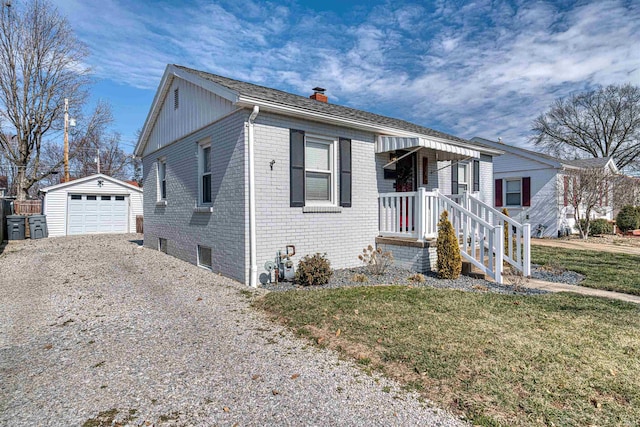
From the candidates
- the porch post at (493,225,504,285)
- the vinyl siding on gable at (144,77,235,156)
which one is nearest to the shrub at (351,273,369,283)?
the porch post at (493,225,504,285)

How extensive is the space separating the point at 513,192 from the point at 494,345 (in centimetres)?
1718

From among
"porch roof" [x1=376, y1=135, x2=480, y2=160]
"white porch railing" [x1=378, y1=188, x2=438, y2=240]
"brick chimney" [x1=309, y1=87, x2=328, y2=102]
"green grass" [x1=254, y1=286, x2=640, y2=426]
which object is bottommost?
"green grass" [x1=254, y1=286, x2=640, y2=426]

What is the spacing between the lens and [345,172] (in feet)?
25.4

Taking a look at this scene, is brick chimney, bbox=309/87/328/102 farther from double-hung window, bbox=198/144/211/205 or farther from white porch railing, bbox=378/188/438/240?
white porch railing, bbox=378/188/438/240

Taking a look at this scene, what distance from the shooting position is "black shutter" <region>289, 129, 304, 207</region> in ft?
22.7

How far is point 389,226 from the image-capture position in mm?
8273

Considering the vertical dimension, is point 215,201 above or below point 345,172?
below

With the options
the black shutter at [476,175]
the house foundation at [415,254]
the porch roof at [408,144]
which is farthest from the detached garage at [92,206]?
the black shutter at [476,175]

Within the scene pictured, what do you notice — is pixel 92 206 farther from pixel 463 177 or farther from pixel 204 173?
pixel 463 177

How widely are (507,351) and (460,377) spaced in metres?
0.82

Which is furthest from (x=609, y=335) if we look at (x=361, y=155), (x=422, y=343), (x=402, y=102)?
(x=402, y=102)

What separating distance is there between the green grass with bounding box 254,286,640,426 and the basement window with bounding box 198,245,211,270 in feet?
9.81

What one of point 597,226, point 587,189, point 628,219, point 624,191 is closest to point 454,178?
point 587,189

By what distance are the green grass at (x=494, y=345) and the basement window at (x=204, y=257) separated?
9.81 feet
